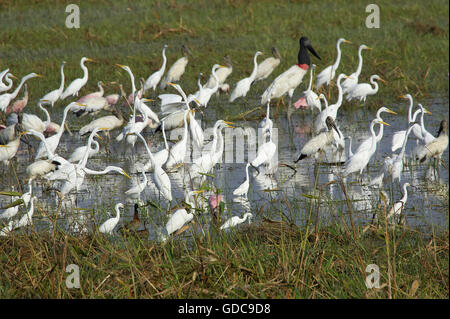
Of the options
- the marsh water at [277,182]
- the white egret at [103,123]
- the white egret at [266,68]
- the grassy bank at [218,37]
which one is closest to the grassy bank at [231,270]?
the marsh water at [277,182]

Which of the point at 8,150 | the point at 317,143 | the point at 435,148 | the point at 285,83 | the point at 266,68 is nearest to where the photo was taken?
the point at 435,148

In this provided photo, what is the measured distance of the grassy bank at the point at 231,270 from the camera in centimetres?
358

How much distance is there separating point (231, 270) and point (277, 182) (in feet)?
11.8

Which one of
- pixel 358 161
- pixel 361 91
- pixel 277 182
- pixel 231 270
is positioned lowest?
pixel 277 182

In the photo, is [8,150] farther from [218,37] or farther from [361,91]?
[218,37]

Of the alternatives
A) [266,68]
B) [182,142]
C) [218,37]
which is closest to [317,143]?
[182,142]

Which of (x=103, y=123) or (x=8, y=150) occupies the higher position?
(x=103, y=123)

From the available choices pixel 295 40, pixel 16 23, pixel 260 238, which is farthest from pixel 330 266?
pixel 16 23

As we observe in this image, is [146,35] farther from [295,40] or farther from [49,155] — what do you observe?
[49,155]

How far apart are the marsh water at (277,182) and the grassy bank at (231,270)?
0.29 meters

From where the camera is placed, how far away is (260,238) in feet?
15.1

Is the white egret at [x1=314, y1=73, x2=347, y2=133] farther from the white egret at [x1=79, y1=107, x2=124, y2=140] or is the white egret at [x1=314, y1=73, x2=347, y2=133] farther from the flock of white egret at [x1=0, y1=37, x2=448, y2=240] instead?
the white egret at [x1=79, y1=107, x2=124, y2=140]

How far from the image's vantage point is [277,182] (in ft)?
23.9

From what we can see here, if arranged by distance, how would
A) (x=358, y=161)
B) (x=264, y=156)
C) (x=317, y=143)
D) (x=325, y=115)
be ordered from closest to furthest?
(x=358, y=161) → (x=264, y=156) → (x=317, y=143) → (x=325, y=115)
